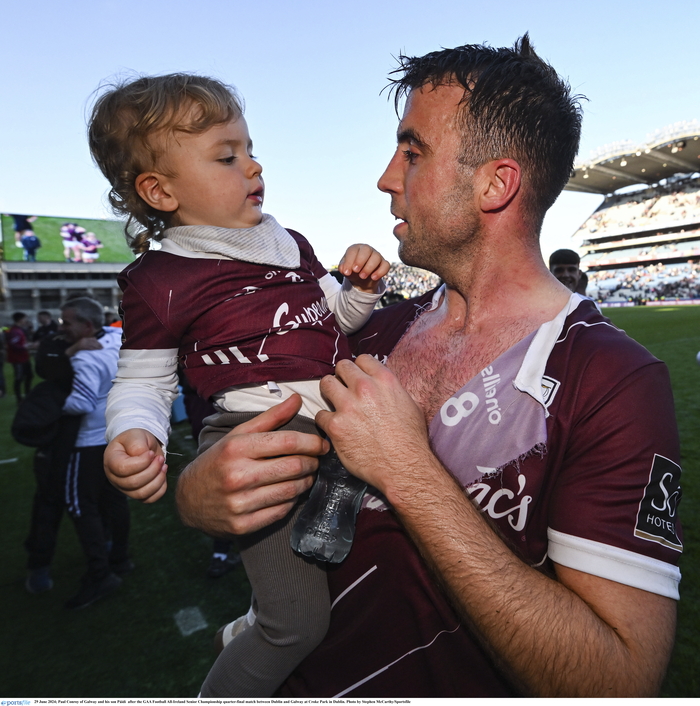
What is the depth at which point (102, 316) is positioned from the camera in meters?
4.71

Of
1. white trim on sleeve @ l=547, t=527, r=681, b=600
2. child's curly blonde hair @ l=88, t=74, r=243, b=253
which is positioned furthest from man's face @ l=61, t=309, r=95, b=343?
white trim on sleeve @ l=547, t=527, r=681, b=600

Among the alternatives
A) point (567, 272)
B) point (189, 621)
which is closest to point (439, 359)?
point (189, 621)

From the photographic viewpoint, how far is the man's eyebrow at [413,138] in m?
1.77

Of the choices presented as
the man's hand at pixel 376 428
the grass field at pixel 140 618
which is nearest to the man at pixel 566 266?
the grass field at pixel 140 618

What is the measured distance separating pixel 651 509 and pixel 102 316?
15.7 feet

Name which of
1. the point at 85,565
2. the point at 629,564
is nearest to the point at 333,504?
the point at 629,564

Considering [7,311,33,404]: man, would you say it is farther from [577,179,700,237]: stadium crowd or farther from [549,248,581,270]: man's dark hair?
[577,179,700,237]: stadium crowd

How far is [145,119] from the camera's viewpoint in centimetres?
172

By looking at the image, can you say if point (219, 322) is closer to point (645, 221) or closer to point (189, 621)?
point (189, 621)

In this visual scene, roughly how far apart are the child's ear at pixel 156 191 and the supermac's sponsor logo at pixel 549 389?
55.2 inches

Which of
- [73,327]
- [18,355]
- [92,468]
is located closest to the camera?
[92,468]

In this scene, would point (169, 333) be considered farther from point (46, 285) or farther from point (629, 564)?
point (46, 285)

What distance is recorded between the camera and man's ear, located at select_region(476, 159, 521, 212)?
176cm

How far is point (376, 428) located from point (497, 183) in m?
1.06
